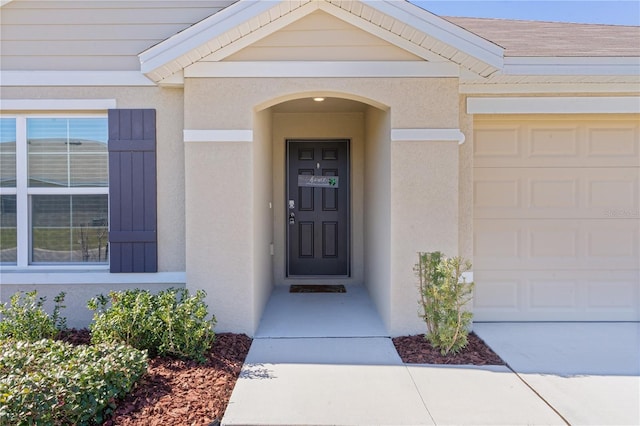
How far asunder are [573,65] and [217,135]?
3827 mm

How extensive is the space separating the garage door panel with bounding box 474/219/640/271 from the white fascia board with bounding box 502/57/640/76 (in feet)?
5.49

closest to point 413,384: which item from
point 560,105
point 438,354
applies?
point 438,354

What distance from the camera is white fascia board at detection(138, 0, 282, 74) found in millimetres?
3844

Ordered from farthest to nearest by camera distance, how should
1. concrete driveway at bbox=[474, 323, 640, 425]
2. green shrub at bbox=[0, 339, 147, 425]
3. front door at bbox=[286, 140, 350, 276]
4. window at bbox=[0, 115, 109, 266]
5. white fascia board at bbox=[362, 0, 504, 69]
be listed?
front door at bbox=[286, 140, 350, 276] → window at bbox=[0, 115, 109, 266] → white fascia board at bbox=[362, 0, 504, 69] → concrete driveway at bbox=[474, 323, 640, 425] → green shrub at bbox=[0, 339, 147, 425]

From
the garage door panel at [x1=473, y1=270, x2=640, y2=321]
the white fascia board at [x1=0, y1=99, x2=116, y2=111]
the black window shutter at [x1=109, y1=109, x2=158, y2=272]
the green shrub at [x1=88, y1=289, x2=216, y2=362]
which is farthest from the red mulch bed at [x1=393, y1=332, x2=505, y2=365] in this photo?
the white fascia board at [x1=0, y1=99, x2=116, y2=111]

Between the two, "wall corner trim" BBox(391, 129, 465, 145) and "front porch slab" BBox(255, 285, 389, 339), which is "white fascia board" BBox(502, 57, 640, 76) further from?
"front porch slab" BBox(255, 285, 389, 339)

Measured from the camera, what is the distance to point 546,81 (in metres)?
4.40

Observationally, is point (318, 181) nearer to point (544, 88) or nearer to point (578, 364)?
point (544, 88)

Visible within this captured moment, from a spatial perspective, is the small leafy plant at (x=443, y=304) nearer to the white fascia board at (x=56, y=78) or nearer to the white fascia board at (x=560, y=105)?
the white fascia board at (x=560, y=105)

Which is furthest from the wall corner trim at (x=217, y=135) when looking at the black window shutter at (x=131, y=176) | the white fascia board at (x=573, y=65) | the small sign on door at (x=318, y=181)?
the white fascia board at (x=573, y=65)

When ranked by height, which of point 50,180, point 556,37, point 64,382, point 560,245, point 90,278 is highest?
point 556,37

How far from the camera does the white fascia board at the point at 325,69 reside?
13.6 feet

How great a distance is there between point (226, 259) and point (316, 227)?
2472 mm

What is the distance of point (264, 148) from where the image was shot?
5.19 m
